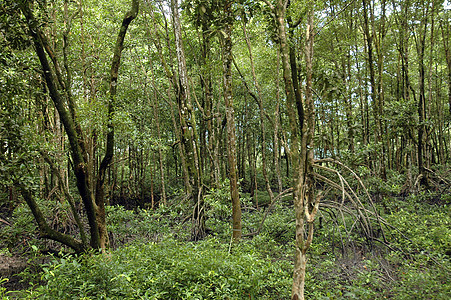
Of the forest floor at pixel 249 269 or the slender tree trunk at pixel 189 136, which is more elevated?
the slender tree trunk at pixel 189 136

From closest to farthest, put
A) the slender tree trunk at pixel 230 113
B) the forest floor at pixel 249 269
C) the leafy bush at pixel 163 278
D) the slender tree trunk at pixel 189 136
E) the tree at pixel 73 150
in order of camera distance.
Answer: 1. the leafy bush at pixel 163 278
2. the forest floor at pixel 249 269
3. the tree at pixel 73 150
4. the slender tree trunk at pixel 230 113
5. the slender tree trunk at pixel 189 136

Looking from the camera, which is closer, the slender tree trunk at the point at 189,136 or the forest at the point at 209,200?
the forest at the point at 209,200

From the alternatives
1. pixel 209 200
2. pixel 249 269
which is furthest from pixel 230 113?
pixel 249 269

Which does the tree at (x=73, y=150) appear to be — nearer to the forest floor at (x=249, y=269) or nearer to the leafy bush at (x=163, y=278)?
the forest floor at (x=249, y=269)

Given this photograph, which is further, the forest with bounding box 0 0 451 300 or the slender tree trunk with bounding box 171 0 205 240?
the slender tree trunk with bounding box 171 0 205 240

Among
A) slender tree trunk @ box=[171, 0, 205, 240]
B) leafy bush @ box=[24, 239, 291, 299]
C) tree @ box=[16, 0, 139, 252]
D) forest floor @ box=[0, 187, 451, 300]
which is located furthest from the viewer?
slender tree trunk @ box=[171, 0, 205, 240]

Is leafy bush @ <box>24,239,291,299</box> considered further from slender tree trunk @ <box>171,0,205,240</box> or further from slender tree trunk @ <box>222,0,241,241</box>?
slender tree trunk @ <box>171,0,205,240</box>

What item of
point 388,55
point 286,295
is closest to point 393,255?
point 286,295

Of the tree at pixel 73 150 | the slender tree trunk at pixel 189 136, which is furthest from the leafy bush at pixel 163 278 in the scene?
the slender tree trunk at pixel 189 136

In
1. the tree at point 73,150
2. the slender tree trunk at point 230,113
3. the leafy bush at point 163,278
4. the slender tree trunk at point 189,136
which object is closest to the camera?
the leafy bush at point 163,278

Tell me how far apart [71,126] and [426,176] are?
11.5 meters

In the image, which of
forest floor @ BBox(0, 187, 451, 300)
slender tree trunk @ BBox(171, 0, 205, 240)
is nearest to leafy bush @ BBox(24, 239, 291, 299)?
forest floor @ BBox(0, 187, 451, 300)

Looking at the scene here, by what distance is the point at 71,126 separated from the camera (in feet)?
17.3

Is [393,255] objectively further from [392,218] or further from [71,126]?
[71,126]
